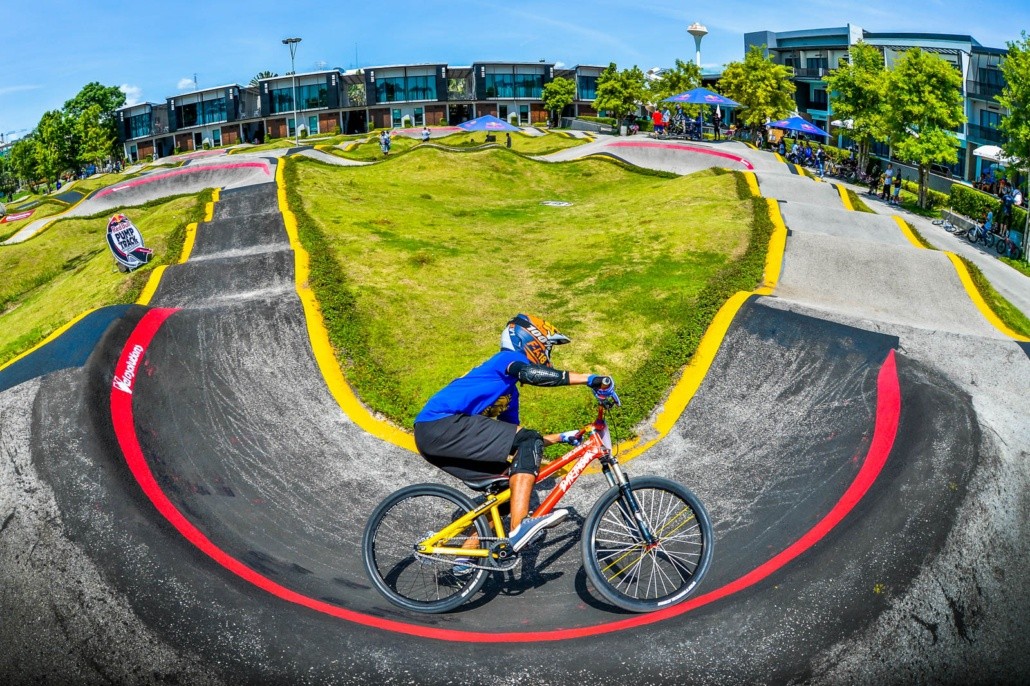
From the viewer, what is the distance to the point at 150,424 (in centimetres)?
993

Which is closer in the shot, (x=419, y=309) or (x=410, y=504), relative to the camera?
(x=410, y=504)

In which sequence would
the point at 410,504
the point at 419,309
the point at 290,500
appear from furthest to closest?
the point at 419,309 < the point at 290,500 < the point at 410,504

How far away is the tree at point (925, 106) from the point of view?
102 ft

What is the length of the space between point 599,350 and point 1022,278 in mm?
16997

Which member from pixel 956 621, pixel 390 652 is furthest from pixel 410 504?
pixel 956 621

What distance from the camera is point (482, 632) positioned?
6.03m

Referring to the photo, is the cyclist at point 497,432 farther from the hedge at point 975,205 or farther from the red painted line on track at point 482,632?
the hedge at point 975,205

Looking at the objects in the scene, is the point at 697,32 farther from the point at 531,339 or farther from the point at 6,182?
the point at 6,182

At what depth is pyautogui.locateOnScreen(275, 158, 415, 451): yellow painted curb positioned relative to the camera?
34.0 ft

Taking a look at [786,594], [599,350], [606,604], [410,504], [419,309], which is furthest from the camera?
[419,309]

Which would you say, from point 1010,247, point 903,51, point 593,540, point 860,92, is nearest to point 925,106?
point 1010,247

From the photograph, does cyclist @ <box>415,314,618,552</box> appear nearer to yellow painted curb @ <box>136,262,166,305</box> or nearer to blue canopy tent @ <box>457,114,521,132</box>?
yellow painted curb @ <box>136,262,166,305</box>

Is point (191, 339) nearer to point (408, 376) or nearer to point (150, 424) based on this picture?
point (150, 424)

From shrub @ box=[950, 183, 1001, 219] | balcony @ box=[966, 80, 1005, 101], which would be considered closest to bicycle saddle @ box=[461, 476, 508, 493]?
shrub @ box=[950, 183, 1001, 219]
